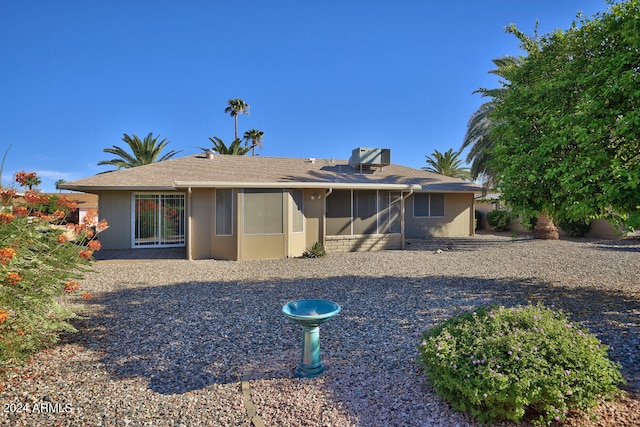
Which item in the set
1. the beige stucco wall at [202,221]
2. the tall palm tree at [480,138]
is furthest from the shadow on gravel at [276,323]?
the tall palm tree at [480,138]

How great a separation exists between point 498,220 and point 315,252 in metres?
14.7

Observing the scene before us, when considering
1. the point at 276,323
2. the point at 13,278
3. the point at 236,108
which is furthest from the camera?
the point at 236,108

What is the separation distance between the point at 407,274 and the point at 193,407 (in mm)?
6903

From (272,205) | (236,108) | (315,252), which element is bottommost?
(315,252)

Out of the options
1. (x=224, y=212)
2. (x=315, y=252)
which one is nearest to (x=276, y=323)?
(x=315, y=252)

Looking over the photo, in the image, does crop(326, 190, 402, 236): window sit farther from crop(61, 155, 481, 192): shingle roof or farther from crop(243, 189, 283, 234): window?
crop(243, 189, 283, 234): window

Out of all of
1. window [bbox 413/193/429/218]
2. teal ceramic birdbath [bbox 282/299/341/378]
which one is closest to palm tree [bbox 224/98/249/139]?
window [bbox 413/193/429/218]

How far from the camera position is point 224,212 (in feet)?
37.7

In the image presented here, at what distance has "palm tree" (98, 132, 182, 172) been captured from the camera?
2167 cm

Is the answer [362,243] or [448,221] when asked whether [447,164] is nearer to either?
[448,221]

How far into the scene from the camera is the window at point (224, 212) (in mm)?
11352

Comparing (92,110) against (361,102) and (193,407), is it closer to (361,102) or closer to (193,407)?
(361,102)

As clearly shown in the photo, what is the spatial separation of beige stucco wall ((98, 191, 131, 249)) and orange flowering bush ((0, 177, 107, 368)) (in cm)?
972

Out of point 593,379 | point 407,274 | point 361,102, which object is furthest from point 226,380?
point 361,102
